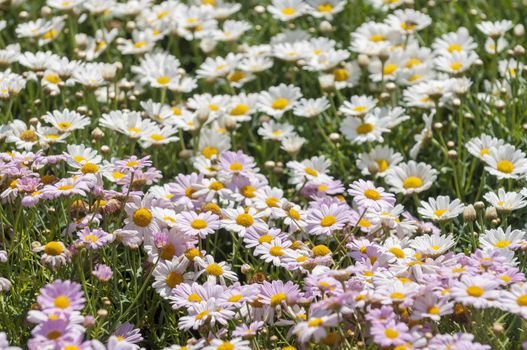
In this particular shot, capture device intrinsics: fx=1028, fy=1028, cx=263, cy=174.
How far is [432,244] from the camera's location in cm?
361

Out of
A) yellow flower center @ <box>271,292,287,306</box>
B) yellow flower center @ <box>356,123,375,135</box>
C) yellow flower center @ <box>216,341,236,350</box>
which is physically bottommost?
yellow flower center @ <box>356,123,375,135</box>

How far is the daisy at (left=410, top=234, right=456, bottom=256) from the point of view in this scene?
3.55 meters

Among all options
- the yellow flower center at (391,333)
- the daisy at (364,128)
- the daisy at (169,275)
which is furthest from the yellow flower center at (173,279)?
the daisy at (364,128)

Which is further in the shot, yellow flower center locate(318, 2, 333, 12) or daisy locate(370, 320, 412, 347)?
yellow flower center locate(318, 2, 333, 12)

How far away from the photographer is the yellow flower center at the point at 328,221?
3787mm

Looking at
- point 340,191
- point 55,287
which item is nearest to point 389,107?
point 340,191

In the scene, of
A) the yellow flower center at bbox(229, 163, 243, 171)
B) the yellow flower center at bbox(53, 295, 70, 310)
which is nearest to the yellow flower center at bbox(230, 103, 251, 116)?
the yellow flower center at bbox(229, 163, 243, 171)

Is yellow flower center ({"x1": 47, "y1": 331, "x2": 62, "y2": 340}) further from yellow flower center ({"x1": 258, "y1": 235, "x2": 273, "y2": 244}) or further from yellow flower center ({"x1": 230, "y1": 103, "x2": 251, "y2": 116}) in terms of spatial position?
yellow flower center ({"x1": 230, "y1": 103, "x2": 251, "y2": 116})

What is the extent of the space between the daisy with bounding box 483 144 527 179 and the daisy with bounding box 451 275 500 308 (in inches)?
42.8

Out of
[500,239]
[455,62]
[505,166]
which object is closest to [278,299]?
[500,239]

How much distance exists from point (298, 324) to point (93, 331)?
0.72 m

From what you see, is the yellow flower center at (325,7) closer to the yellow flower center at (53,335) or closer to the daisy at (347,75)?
the daisy at (347,75)

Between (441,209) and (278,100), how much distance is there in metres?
1.21

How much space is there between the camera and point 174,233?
12.2 ft
